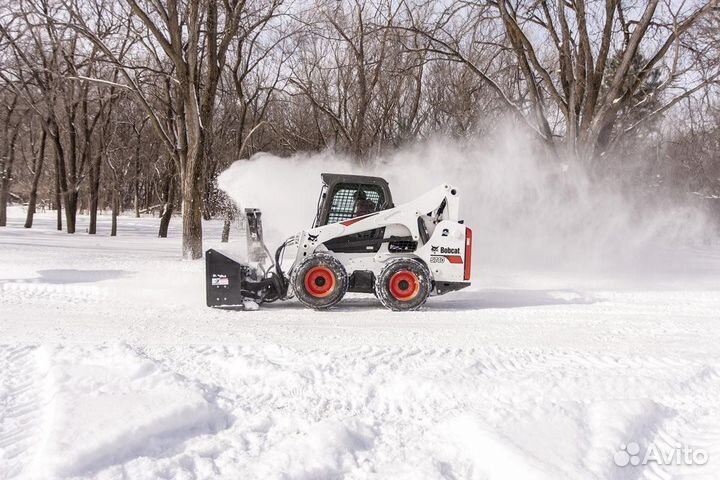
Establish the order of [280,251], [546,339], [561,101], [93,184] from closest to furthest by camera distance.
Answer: [546,339]
[280,251]
[561,101]
[93,184]

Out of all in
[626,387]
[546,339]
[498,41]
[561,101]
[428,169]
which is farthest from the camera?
[498,41]

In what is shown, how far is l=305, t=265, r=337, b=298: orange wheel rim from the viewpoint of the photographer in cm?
812

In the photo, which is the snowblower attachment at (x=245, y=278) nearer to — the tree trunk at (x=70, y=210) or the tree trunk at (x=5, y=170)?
the tree trunk at (x=70, y=210)

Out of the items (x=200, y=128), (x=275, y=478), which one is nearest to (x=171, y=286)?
(x=200, y=128)

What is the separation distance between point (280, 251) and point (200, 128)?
6.28 meters

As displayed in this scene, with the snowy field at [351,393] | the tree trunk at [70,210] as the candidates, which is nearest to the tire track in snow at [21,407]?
the snowy field at [351,393]

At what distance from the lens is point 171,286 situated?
9.62 m

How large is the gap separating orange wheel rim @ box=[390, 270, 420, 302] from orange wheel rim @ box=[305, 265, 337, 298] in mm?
920

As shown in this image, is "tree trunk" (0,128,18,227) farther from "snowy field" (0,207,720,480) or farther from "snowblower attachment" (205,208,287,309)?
"snowblower attachment" (205,208,287,309)

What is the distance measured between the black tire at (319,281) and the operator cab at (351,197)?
0.72 m

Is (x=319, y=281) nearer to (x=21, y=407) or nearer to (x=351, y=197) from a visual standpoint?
(x=351, y=197)

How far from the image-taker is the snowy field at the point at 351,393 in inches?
130

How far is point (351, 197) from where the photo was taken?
8477 millimetres

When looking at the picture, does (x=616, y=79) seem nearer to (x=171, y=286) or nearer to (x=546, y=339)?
(x=546, y=339)
